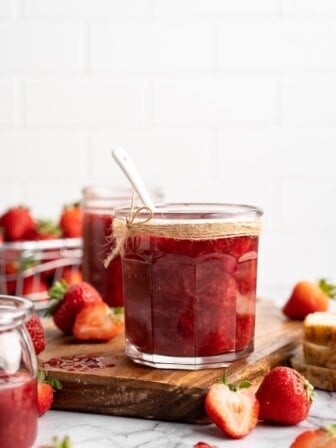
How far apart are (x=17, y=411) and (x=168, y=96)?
2009 mm

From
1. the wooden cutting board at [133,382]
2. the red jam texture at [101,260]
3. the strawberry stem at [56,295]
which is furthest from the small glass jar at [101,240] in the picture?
the wooden cutting board at [133,382]

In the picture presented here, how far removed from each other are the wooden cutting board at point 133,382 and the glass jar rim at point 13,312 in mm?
214

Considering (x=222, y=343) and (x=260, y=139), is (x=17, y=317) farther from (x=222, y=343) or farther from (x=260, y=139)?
(x=260, y=139)

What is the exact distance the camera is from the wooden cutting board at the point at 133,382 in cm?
126

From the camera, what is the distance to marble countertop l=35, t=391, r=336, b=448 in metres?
1.17

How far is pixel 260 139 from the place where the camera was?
2.99 metres

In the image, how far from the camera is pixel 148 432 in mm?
1211

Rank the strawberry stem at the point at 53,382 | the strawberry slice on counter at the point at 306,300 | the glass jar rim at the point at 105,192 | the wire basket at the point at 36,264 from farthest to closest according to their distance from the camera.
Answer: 1. the wire basket at the point at 36,264
2. the glass jar rim at the point at 105,192
3. the strawberry slice on counter at the point at 306,300
4. the strawberry stem at the point at 53,382

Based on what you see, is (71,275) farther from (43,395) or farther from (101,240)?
(43,395)

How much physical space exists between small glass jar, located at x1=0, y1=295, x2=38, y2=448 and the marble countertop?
3.6 inches

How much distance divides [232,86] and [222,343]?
1.72 meters

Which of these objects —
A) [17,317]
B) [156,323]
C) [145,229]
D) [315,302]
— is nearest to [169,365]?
Answer: [156,323]

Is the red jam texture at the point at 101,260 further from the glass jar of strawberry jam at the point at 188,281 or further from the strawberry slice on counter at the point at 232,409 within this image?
the strawberry slice on counter at the point at 232,409

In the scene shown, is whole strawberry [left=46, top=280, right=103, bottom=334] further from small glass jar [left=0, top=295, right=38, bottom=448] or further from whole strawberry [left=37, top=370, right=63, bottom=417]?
small glass jar [left=0, top=295, right=38, bottom=448]
